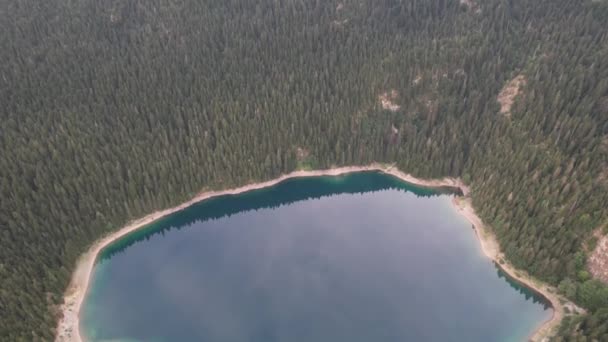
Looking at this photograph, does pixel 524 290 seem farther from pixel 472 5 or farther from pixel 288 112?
pixel 472 5

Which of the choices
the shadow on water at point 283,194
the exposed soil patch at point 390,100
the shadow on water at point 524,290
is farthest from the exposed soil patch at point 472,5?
the shadow on water at point 524,290

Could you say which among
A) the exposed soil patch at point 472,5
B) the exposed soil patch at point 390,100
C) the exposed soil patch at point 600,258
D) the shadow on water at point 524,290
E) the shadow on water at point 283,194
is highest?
the exposed soil patch at point 472,5

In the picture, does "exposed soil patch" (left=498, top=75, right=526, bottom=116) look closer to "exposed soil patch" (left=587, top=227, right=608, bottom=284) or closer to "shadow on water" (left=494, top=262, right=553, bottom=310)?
"exposed soil patch" (left=587, top=227, right=608, bottom=284)

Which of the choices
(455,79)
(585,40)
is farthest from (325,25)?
(585,40)

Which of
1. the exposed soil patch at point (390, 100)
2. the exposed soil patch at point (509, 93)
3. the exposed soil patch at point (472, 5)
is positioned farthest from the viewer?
the exposed soil patch at point (472, 5)

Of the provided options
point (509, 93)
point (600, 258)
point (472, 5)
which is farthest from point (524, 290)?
point (472, 5)

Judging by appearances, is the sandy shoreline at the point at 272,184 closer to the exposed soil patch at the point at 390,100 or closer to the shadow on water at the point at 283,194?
the shadow on water at the point at 283,194

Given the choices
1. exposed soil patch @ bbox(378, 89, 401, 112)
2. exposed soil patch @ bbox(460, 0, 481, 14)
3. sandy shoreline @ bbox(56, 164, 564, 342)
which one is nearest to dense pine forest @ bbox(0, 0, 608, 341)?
exposed soil patch @ bbox(378, 89, 401, 112)
